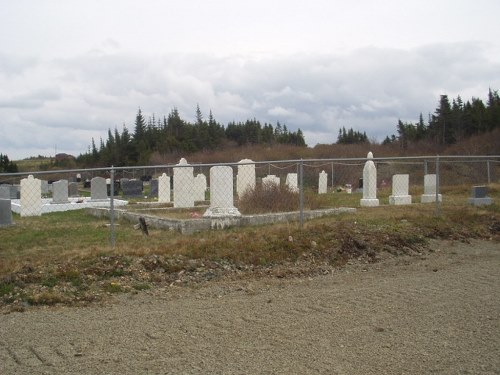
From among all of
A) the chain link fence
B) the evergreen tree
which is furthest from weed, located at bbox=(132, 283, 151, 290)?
the evergreen tree

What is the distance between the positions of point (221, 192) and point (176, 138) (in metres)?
71.2

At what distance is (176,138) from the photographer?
271 feet

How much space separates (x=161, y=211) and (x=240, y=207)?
8.95ft

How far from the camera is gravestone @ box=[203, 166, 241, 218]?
12.4 meters

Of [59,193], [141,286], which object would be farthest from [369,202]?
[59,193]

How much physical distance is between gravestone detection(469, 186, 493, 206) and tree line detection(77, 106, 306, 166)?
59106 millimetres

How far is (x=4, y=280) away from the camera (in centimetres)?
688

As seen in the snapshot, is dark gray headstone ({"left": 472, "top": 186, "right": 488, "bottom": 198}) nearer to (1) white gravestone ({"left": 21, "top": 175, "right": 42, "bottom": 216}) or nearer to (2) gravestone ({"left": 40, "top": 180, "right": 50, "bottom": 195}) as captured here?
(1) white gravestone ({"left": 21, "top": 175, "right": 42, "bottom": 216})

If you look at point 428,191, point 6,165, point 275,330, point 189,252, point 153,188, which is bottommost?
point 275,330

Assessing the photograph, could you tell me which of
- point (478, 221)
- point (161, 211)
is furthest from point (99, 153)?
point (478, 221)

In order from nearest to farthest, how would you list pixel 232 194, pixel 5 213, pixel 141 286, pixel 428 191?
pixel 141 286
pixel 232 194
pixel 5 213
pixel 428 191

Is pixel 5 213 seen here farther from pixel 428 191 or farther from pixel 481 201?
pixel 428 191

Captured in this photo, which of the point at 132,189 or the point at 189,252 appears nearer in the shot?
the point at 189,252

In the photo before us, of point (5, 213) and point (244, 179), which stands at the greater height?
point (244, 179)
